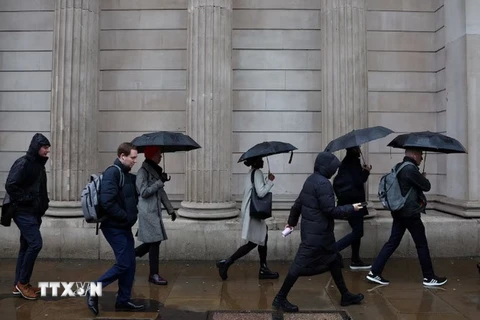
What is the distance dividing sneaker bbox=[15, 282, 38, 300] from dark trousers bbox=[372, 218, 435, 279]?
16.0 feet

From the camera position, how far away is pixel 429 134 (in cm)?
623

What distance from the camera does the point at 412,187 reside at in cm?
628

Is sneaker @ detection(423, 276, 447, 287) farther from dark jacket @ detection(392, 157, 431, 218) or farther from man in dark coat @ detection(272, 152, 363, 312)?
man in dark coat @ detection(272, 152, 363, 312)

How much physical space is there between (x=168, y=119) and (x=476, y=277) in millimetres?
6415

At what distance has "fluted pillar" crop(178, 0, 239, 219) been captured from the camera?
8344 mm

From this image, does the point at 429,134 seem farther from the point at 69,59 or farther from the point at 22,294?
the point at 69,59

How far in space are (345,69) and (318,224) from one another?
4.35m

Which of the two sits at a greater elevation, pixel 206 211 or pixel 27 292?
pixel 206 211

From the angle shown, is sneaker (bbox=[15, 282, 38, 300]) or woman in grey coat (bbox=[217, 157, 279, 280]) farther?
woman in grey coat (bbox=[217, 157, 279, 280])

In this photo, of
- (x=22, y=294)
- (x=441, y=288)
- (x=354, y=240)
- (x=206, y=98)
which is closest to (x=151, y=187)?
(x=22, y=294)

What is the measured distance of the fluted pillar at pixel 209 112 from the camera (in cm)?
834

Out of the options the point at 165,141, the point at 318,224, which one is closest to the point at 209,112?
the point at 165,141

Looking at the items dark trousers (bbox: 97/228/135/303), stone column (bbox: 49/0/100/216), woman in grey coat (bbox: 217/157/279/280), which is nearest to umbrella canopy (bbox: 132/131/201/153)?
woman in grey coat (bbox: 217/157/279/280)

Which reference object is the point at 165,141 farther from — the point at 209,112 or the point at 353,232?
the point at 353,232
